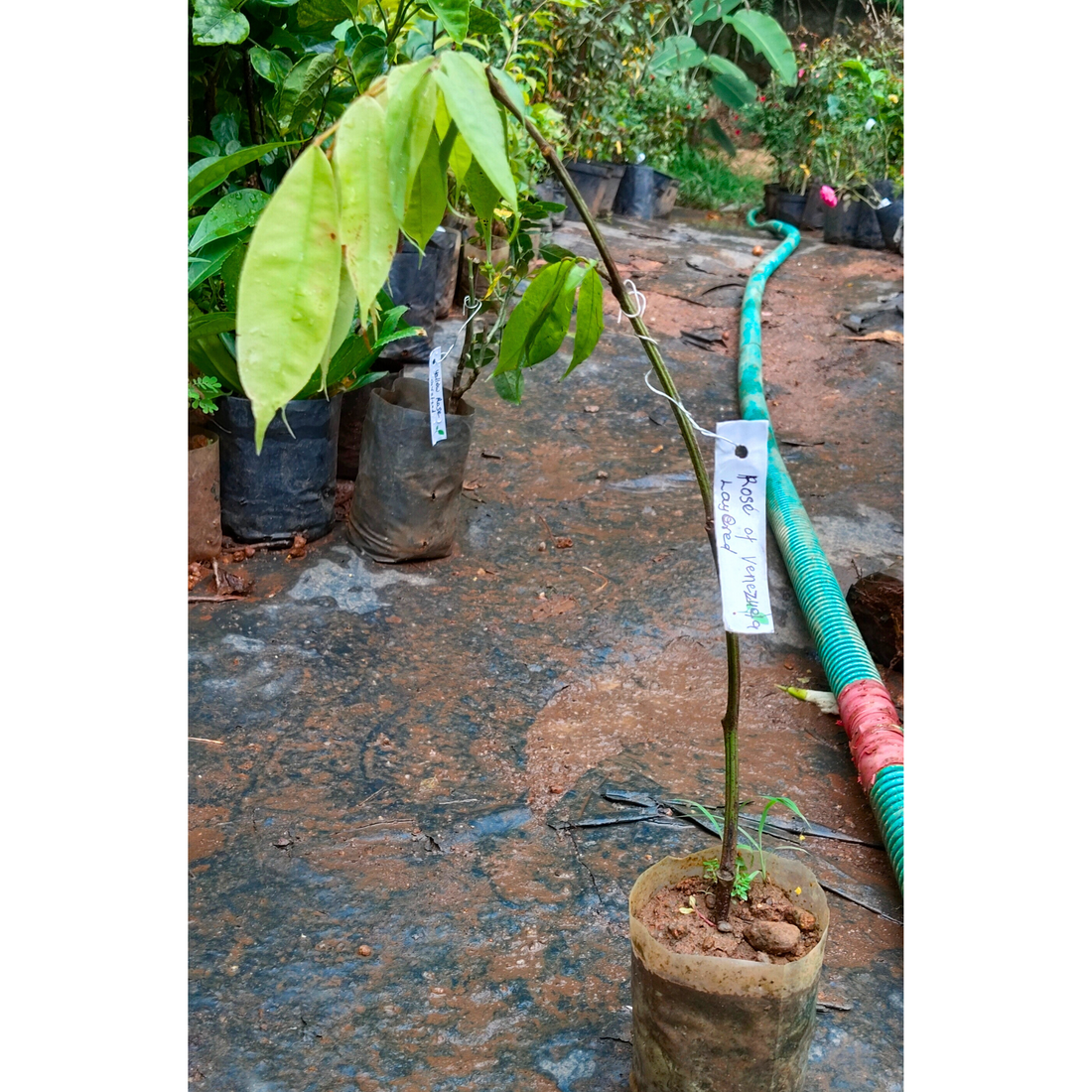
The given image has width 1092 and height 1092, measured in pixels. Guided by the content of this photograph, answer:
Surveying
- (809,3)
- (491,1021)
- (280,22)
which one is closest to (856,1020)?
(491,1021)

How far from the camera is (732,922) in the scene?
1.18 m

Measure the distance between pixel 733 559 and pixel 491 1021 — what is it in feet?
2.36

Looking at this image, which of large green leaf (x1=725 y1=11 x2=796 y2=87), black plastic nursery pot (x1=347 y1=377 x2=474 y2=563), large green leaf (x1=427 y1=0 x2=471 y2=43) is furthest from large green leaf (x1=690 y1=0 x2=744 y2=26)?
large green leaf (x1=427 y1=0 x2=471 y2=43)

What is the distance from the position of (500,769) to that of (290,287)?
4.89 feet

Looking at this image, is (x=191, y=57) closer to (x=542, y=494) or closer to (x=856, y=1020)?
(x=542, y=494)

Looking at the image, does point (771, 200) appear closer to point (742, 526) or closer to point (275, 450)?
point (275, 450)

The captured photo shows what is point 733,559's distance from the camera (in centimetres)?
103

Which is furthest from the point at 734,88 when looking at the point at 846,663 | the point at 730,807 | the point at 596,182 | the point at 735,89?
the point at 730,807

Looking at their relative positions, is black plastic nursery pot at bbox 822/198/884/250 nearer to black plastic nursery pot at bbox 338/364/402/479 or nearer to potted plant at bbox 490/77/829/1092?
black plastic nursery pot at bbox 338/364/402/479

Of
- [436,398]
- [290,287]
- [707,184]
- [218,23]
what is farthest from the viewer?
[707,184]

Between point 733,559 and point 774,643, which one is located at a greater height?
point 733,559

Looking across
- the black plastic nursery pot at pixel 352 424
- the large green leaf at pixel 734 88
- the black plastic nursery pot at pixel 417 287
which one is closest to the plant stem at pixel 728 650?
the black plastic nursery pot at pixel 352 424

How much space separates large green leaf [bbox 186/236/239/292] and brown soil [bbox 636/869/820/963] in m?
1.75

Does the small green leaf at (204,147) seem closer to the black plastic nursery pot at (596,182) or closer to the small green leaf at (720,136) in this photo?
the black plastic nursery pot at (596,182)
